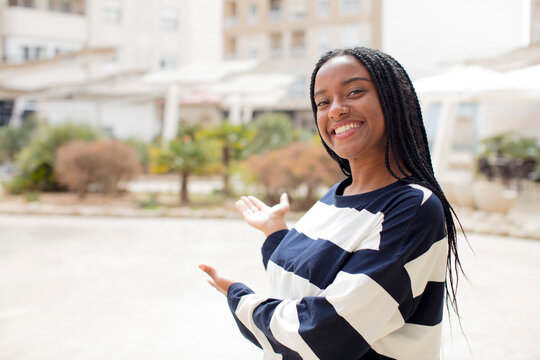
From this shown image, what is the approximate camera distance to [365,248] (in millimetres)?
1108

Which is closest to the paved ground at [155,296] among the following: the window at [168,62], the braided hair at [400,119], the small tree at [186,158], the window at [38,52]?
the small tree at [186,158]

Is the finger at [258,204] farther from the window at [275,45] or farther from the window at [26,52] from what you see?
the window at [275,45]

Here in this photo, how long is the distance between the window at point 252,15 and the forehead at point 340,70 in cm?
3583

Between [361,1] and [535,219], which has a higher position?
[361,1]

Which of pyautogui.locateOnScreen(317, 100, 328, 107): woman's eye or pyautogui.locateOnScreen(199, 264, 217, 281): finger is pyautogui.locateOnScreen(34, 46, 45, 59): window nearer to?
pyautogui.locateOnScreen(199, 264, 217, 281): finger

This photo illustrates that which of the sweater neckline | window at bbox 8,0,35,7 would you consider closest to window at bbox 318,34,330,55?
window at bbox 8,0,35,7

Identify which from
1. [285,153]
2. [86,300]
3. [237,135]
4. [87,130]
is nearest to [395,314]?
[86,300]

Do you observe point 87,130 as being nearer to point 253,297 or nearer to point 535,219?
point 535,219

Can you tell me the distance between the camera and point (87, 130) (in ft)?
37.6

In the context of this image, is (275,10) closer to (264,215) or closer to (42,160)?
(42,160)

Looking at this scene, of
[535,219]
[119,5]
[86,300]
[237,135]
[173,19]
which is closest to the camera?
[86,300]

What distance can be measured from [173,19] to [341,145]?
31.2 metres

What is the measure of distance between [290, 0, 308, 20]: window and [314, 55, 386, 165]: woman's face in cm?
3470

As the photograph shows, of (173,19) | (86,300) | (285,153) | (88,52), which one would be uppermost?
(173,19)
